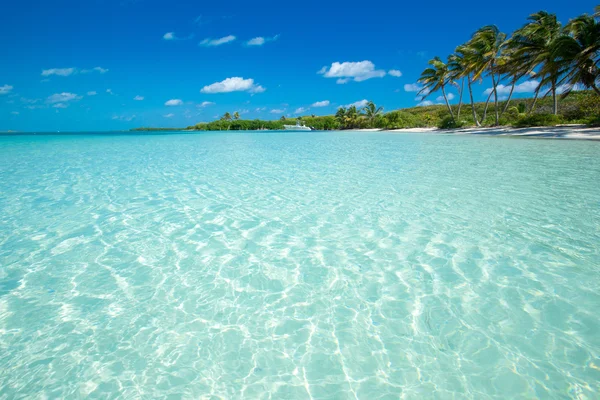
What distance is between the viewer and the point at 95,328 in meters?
2.21

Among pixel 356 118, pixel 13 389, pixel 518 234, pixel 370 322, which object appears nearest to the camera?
pixel 13 389

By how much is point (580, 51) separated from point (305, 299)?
24157mm

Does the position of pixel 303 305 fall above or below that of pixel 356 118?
below

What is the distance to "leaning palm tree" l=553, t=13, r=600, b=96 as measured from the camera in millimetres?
17531

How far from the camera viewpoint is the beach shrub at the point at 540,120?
22203 millimetres

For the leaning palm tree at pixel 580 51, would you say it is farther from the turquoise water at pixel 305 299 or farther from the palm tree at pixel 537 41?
the turquoise water at pixel 305 299

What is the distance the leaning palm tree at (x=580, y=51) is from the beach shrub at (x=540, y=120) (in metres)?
2.65

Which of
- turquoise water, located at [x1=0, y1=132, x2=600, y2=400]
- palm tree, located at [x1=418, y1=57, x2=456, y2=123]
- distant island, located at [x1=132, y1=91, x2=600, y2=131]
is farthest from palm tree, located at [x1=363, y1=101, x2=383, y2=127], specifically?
turquoise water, located at [x1=0, y1=132, x2=600, y2=400]

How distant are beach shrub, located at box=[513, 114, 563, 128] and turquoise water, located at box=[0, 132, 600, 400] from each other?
22.1 meters

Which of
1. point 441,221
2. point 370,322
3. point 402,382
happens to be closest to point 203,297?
point 370,322

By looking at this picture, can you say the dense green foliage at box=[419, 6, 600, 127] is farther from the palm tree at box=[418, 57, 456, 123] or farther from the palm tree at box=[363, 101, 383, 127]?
the palm tree at box=[363, 101, 383, 127]

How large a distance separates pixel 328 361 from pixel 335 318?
1.36 feet

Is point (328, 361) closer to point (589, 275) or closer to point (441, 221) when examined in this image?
point (589, 275)

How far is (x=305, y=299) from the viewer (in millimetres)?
2559
